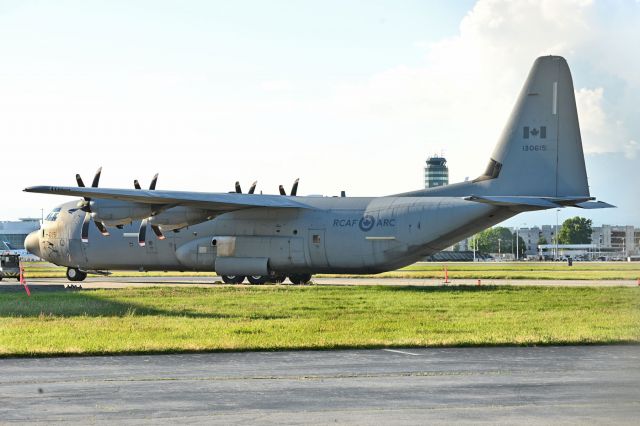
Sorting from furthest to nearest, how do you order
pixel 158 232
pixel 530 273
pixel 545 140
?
pixel 530 273, pixel 158 232, pixel 545 140

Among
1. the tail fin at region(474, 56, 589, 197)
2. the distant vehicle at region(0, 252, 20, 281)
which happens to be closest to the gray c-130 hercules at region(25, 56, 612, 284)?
the tail fin at region(474, 56, 589, 197)

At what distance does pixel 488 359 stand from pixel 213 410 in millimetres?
8029

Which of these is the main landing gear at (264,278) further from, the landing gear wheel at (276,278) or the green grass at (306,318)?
the green grass at (306,318)

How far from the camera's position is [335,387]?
15.7 meters

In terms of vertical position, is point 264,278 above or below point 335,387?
above

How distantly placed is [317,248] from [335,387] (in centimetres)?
3144

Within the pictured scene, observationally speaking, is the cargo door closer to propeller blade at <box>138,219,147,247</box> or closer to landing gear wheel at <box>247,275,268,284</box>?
landing gear wheel at <box>247,275,268,284</box>

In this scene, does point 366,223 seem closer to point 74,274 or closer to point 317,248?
point 317,248

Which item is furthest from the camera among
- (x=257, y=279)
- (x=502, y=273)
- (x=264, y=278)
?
(x=502, y=273)

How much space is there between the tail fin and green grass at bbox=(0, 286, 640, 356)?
4.85 meters

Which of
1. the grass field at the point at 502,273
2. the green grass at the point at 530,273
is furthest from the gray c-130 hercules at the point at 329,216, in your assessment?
the grass field at the point at 502,273

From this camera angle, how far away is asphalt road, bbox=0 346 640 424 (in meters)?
12.8

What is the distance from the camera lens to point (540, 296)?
38812mm

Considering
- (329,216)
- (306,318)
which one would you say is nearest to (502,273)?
(329,216)
